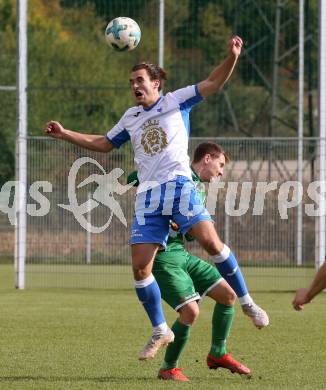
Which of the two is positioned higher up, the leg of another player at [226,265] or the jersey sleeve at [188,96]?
the jersey sleeve at [188,96]

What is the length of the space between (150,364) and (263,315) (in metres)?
1.41

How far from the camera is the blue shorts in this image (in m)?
8.29

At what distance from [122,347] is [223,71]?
3.11 metres

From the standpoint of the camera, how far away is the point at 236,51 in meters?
8.16

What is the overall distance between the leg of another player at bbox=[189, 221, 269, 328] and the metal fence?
30.5ft

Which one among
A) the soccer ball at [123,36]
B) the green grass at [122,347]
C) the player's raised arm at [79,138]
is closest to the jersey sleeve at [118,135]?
the player's raised arm at [79,138]

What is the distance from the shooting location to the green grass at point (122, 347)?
321 inches

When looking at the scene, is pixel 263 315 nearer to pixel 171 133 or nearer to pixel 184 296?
pixel 184 296

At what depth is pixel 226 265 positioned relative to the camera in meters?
8.32

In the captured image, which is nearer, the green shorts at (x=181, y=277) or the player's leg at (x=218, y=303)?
the green shorts at (x=181, y=277)

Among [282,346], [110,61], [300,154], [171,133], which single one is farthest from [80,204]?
[110,61]

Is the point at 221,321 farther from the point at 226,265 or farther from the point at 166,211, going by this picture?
the point at 166,211

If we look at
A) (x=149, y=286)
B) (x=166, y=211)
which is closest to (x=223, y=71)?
(x=166, y=211)

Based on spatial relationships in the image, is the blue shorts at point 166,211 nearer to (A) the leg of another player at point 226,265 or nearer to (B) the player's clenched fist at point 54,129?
(A) the leg of another player at point 226,265
